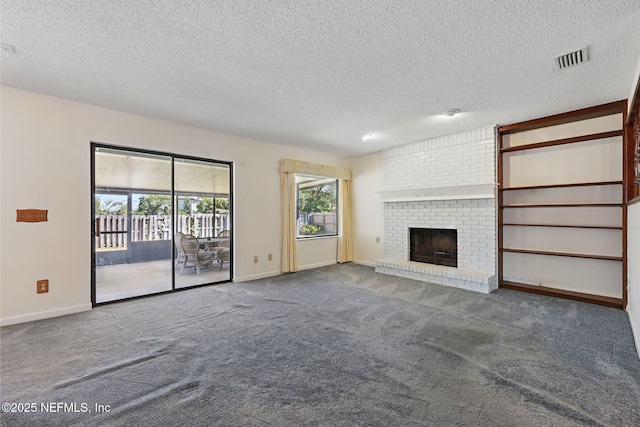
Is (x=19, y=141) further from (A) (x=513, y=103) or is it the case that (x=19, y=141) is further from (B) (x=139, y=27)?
(A) (x=513, y=103)

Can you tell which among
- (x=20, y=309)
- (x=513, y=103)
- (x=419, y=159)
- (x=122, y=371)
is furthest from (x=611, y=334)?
(x=20, y=309)

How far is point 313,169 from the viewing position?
18.3 ft

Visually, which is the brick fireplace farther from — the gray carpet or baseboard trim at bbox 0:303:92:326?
baseboard trim at bbox 0:303:92:326

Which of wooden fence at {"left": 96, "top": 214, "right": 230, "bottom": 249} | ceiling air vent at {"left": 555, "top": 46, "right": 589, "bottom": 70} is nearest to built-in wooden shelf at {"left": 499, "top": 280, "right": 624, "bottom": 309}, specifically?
ceiling air vent at {"left": 555, "top": 46, "right": 589, "bottom": 70}

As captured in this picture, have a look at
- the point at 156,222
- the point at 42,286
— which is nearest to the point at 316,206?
the point at 156,222

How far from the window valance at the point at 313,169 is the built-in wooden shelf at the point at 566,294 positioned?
3559mm

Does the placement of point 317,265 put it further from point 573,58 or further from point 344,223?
point 573,58

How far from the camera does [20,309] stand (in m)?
2.86

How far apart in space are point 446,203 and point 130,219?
5107 mm

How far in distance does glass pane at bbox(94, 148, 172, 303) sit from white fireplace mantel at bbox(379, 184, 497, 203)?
12.7 feet

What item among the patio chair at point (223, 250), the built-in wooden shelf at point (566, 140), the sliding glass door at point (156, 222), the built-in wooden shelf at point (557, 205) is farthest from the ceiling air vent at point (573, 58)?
the patio chair at point (223, 250)

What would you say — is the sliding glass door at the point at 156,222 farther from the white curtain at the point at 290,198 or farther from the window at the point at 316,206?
the window at the point at 316,206

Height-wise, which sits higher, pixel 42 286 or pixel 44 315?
pixel 42 286

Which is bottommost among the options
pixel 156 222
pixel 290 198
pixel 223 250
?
pixel 223 250
